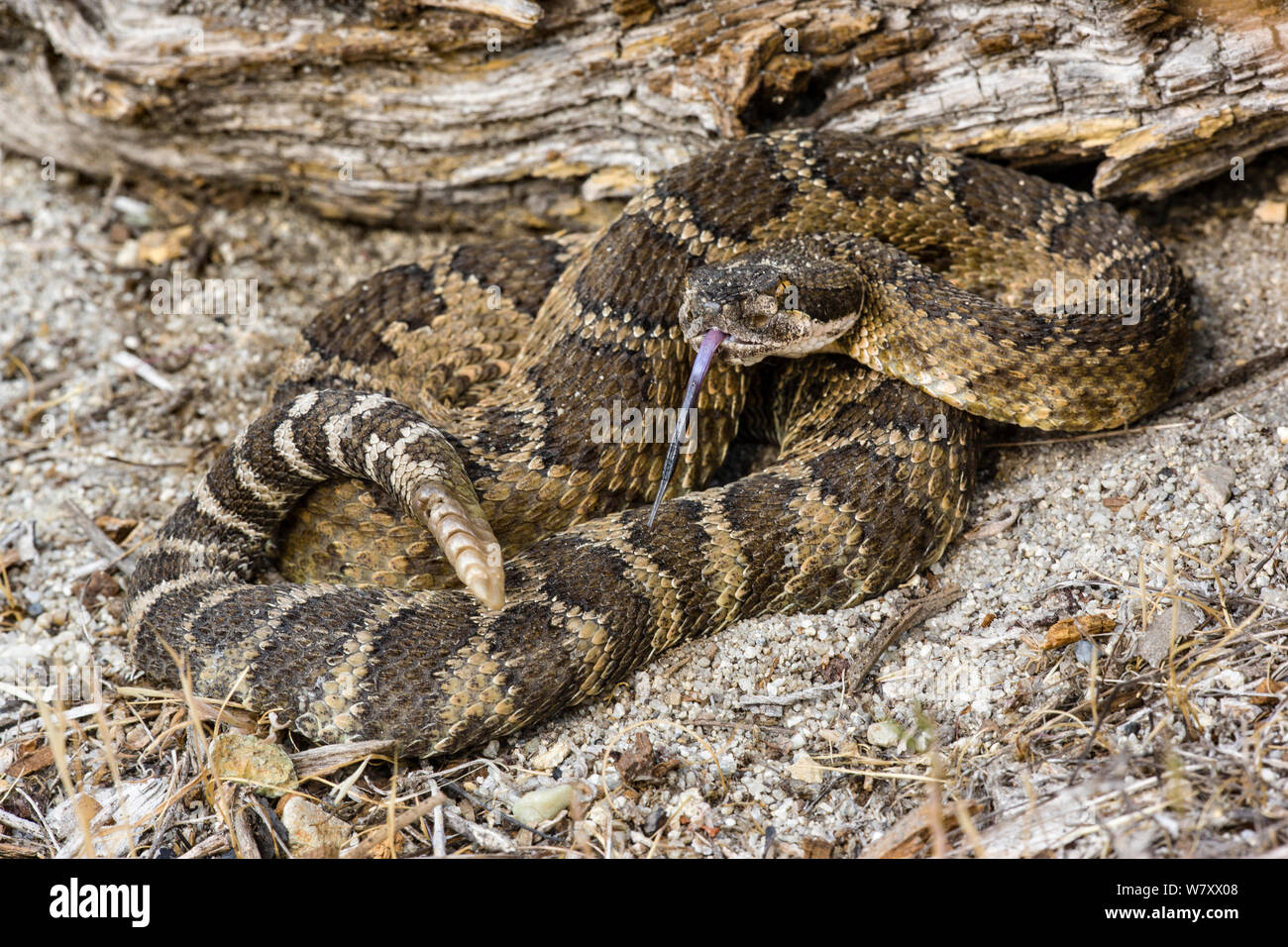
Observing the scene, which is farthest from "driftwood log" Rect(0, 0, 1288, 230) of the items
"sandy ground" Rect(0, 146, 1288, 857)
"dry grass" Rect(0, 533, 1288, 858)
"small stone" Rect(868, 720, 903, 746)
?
"small stone" Rect(868, 720, 903, 746)

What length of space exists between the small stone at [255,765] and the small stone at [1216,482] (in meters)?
3.62

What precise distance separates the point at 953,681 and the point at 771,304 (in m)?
1.67

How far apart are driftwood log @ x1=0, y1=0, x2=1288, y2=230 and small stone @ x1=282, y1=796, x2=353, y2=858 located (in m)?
3.67

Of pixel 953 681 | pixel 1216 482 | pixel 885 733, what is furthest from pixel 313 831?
pixel 1216 482

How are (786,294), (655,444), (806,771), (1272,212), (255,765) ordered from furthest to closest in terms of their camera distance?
(1272,212) → (655,444) → (786,294) → (255,765) → (806,771)

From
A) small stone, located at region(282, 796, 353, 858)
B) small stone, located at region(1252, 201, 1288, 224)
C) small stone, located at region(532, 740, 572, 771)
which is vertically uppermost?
small stone, located at region(1252, 201, 1288, 224)

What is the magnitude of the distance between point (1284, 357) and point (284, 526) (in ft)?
14.7

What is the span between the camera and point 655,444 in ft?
15.0

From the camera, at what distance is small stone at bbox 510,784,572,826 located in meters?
3.52

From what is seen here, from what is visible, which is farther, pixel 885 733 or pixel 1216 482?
pixel 1216 482

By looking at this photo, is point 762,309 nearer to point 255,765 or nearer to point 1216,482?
point 1216,482

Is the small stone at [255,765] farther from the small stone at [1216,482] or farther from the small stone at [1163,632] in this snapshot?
the small stone at [1216,482]

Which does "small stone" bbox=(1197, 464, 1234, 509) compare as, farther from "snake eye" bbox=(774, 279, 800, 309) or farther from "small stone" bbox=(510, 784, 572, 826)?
"small stone" bbox=(510, 784, 572, 826)

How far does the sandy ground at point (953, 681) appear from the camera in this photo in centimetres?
315
